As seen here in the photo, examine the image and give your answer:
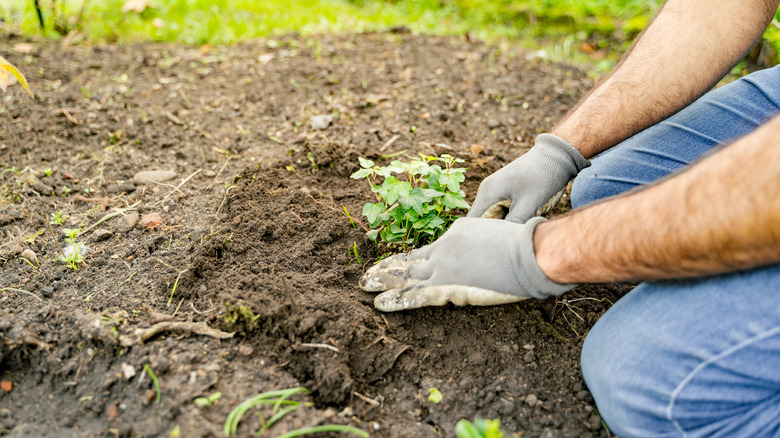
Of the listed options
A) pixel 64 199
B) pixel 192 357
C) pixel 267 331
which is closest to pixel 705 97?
pixel 267 331

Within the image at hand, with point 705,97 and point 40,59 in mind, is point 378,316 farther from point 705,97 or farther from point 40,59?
point 40,59

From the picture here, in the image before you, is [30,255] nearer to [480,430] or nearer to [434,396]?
[434,396]

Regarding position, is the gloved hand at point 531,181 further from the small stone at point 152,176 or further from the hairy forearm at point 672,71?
the small stone at point 152,176

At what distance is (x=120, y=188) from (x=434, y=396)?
1.67 metres

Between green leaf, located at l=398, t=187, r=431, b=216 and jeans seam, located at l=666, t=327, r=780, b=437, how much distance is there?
924 mm

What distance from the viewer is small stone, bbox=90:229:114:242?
6.69 feet

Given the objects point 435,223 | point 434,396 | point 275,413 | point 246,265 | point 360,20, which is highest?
point 360,20

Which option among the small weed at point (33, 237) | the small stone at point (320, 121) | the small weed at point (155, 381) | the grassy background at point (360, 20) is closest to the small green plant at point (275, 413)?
the small weed at point (155, 381)

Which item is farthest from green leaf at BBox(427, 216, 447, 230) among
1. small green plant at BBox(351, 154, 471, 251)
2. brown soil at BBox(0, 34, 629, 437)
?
brown soil at BBox(0, 34, 629, 437)

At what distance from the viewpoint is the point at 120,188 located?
2316 millimetres

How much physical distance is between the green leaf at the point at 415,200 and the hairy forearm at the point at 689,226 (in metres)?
0.49

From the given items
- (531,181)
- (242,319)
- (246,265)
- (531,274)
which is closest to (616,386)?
(531,274)

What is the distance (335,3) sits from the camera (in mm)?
4680

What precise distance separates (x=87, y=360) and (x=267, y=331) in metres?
0.53
